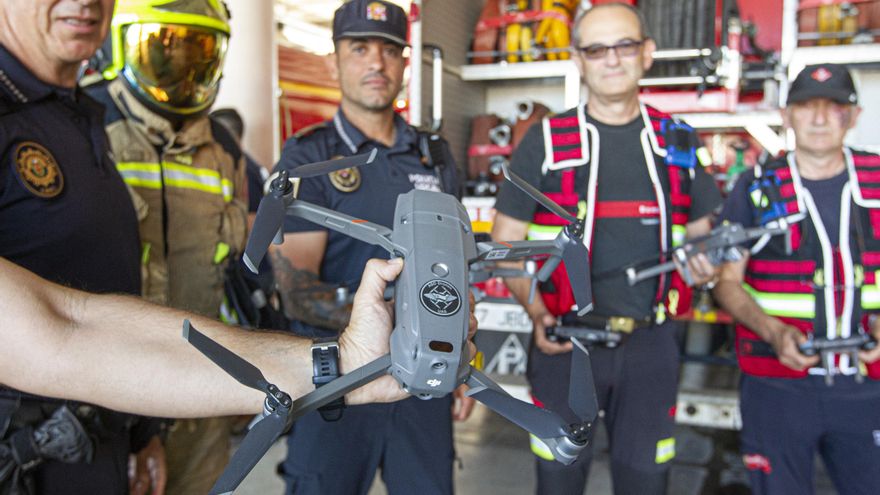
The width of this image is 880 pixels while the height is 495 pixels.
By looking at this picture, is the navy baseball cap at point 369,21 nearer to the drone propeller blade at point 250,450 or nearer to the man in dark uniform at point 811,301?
the man in dark uniform at point 811,301

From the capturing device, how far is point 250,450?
984mm

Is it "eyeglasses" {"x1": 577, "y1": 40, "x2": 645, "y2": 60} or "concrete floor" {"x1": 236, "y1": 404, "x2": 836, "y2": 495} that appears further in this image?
"concrete floor" {"x1": 236, "y1": 404, "x2": 836, "y2": 495}

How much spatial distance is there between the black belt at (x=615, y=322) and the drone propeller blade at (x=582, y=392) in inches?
54.2

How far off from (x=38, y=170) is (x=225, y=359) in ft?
2.75

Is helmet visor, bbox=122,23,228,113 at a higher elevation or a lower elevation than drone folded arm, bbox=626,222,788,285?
higher

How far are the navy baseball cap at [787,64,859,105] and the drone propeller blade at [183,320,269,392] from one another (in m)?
2.52

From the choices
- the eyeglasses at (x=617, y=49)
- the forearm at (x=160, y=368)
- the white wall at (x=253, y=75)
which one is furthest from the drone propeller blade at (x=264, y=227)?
the white wall at (x=253, y=75)

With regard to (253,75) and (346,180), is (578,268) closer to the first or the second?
(346,180)

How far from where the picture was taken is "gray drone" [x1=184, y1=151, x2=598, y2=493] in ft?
3.19

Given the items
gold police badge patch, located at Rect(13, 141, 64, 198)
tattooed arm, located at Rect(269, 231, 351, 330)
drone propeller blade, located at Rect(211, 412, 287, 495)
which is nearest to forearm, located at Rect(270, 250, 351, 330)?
tattooed arm, located at Rect(269, 231, 351, 330)

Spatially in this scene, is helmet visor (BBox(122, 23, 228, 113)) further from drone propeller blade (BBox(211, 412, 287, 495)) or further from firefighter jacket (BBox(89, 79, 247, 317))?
drone propeller blade (BBox(211, 412, 287, 495))

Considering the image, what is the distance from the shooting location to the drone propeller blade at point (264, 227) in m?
1.09

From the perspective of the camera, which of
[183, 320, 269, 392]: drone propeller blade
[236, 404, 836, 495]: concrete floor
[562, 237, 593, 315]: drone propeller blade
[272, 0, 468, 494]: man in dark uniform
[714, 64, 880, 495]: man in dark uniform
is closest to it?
[183, 320, 269, 392]: drone propeller blade

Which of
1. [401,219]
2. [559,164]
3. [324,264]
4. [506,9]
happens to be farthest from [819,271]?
[506,9]
